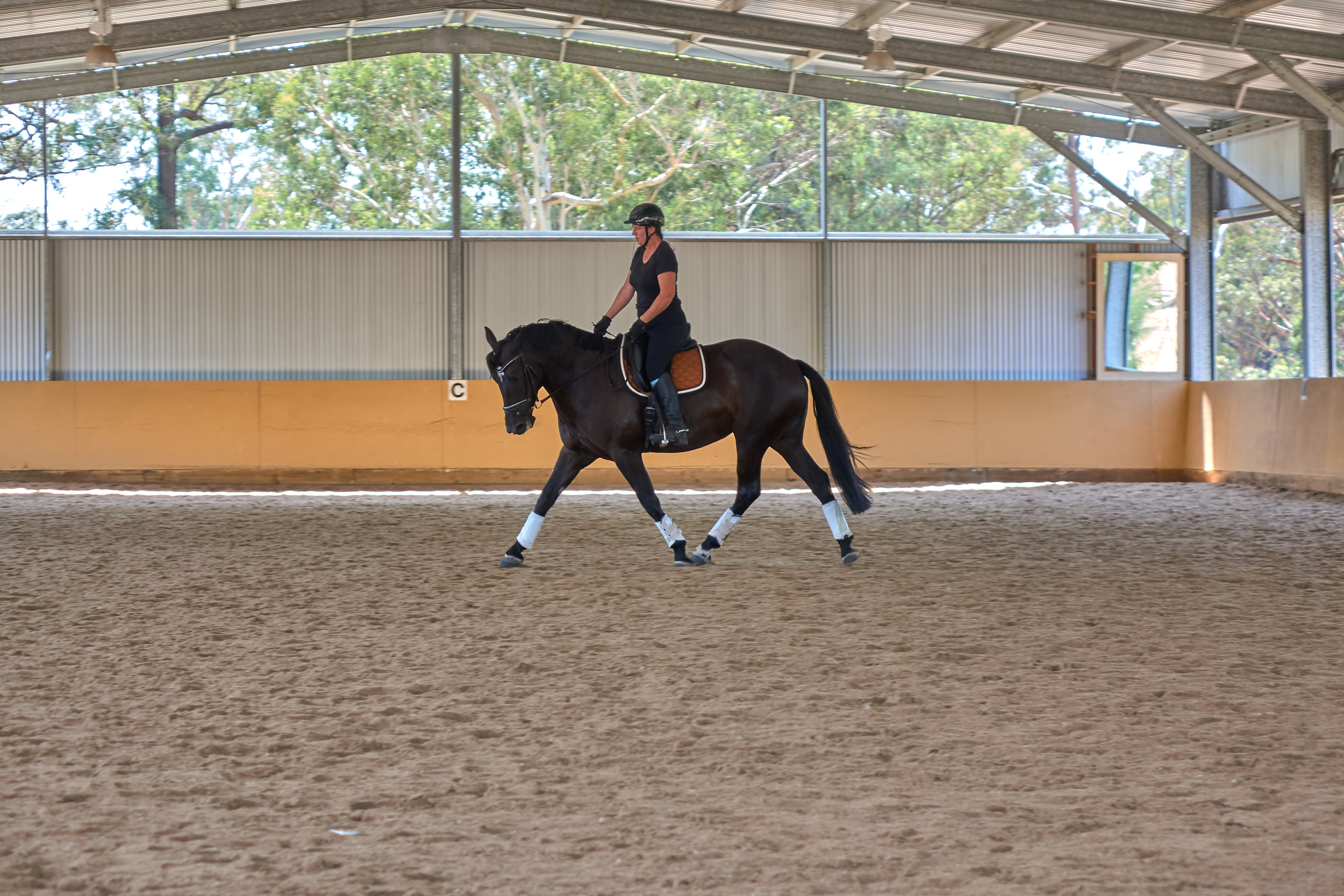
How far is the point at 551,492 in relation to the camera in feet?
23.5

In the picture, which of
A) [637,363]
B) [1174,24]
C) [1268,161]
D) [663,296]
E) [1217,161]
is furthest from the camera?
[1268,161]

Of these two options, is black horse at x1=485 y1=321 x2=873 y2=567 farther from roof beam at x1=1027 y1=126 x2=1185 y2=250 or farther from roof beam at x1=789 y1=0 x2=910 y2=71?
roof beam at x1=1027 y1=126 x2=1185 y2=250

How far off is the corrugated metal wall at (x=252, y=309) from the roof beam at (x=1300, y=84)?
33.4ft

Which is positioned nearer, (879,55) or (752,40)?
(879,55)

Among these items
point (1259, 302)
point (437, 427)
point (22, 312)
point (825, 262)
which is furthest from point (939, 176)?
point (1259, 302)

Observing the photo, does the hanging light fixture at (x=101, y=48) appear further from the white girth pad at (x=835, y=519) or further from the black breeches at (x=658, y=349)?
the white girth pad at (x=835, y=519)

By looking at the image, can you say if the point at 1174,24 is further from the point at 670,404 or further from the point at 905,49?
the point at 670,404

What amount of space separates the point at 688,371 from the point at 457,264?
9602mm

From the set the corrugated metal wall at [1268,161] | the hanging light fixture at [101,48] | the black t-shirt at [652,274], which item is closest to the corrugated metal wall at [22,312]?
the hanging light fixture at [101,48]

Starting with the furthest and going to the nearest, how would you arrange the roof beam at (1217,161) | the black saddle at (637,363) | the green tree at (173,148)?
the green tree at (173,148) < the roof beam at (1217,161) < the black saddle at (637,363)

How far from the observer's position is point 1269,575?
7.01m

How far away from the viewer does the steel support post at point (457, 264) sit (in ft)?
52.6

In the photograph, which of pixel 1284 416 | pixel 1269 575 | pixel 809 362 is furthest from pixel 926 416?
pixel 1269 575

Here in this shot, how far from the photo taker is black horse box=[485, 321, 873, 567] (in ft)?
23.2
